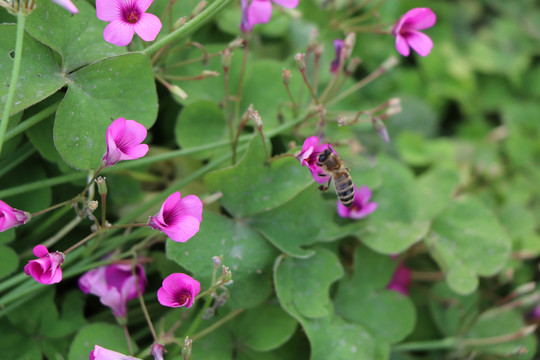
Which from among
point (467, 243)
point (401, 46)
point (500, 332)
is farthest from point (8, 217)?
point (500, 332)

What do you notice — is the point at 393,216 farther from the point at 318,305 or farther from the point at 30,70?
the point at 30,70

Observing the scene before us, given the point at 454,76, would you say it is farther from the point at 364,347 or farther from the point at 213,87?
the point at 364,347

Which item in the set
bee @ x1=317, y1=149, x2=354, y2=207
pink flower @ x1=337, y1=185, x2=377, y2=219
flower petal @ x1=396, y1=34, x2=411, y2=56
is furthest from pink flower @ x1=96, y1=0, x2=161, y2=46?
pink flower @ x1=337, y1=185, x2=377, y2=219

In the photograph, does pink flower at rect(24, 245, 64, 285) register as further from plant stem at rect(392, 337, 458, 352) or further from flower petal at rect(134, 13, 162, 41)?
plant stem at rect(392, 337, 458, 352)

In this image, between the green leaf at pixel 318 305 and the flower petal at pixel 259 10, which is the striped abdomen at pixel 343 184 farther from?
the flower petal at pixel 259 10

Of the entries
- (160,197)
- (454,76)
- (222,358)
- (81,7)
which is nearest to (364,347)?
(222,358)
